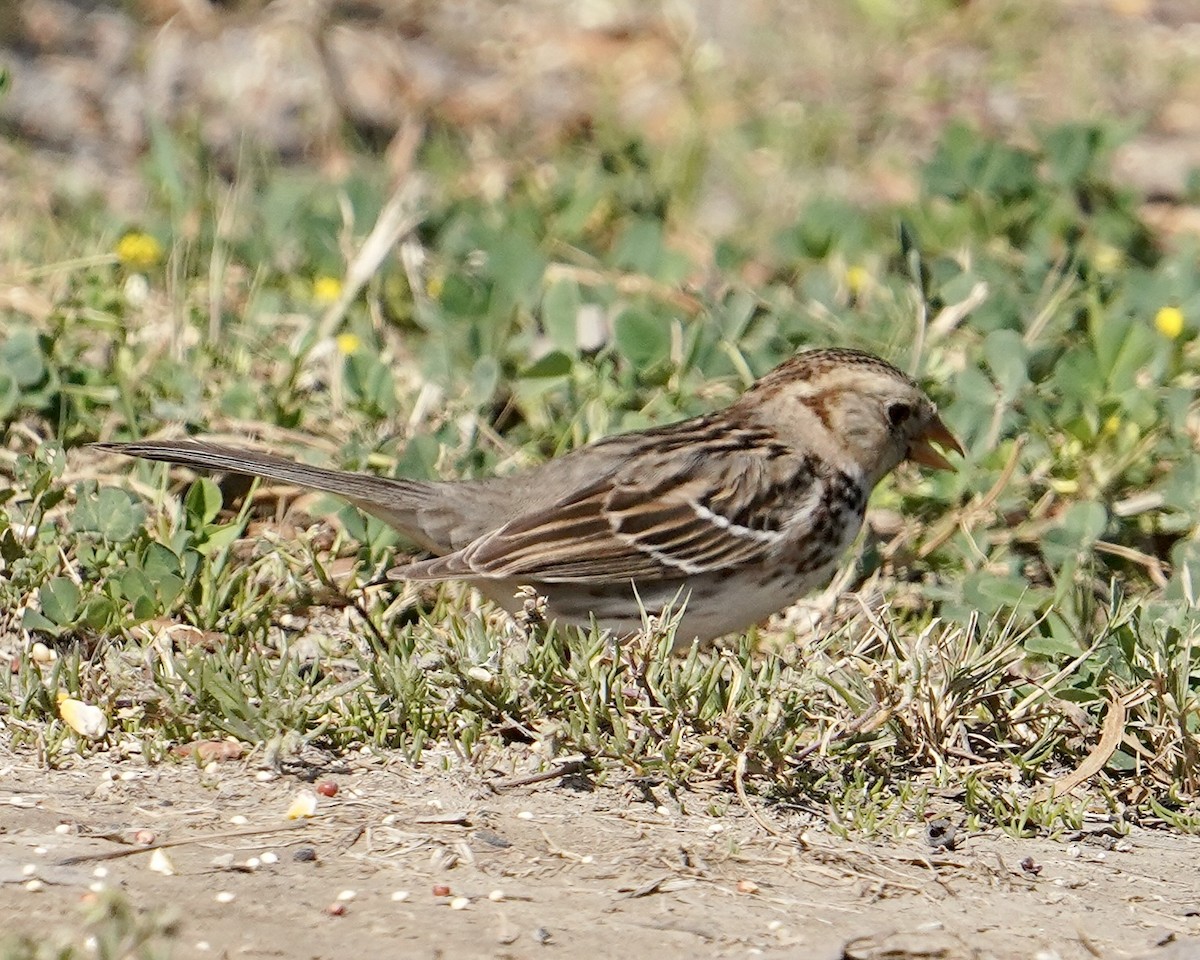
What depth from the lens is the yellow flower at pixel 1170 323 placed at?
5.59m

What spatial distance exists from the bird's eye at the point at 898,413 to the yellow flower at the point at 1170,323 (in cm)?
112

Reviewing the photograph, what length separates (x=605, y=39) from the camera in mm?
8445

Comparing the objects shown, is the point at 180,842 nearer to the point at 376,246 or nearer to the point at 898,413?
the point at 898,413

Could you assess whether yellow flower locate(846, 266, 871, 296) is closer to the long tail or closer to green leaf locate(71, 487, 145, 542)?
the long tail

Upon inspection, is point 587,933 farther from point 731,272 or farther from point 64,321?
point 731,272

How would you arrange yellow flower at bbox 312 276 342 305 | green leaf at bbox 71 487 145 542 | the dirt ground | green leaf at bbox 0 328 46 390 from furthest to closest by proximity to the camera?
1. yellow flower at bbox 312 276 342 305
2. green leaf at bbox 0 328 46 390
3. green leaf at bbox 71 487 145 542
4. the dirt ground

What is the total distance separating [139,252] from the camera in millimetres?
5867

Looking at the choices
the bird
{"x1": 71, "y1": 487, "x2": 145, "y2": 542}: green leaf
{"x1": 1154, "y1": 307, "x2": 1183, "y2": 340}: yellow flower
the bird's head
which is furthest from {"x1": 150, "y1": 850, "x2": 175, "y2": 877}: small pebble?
{"x1": 1154, "y1": 307, "x2": 1183, "y2": 340}: yellow flower

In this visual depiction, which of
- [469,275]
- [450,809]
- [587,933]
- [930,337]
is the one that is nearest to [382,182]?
[469,275]

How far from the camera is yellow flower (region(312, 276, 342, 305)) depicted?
19.2 feet

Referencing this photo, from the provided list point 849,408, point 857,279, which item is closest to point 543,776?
point 849,408

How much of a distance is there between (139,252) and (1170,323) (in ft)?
9.91

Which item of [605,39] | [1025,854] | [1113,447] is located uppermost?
[605,39]

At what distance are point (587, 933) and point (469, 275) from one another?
3108 mm
